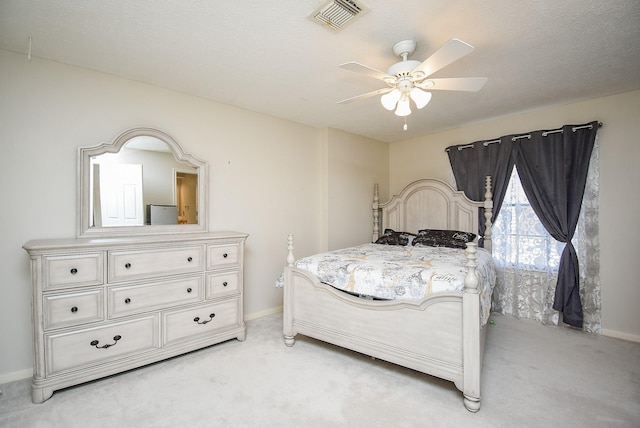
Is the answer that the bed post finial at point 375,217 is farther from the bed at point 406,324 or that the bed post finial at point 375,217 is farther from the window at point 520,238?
the bed at point 406,324

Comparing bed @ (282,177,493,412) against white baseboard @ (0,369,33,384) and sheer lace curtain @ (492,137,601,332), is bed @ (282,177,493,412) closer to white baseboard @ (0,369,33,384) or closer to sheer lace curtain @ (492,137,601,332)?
sheer lace curtain @ (492,137,601,332)

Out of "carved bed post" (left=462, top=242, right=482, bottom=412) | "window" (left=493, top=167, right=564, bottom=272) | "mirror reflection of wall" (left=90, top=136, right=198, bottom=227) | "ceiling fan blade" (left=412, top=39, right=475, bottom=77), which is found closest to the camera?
"ceiling fan blade" (left=412, top=39, right=475, bottom=77)

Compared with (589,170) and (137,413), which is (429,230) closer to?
(589,170)

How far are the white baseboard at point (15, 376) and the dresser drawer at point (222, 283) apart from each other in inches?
53.7

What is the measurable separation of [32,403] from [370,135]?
4.57 metres

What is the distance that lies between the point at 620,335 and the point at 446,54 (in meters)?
3.44

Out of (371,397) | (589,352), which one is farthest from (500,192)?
(371,397)

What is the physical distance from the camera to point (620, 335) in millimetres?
3100

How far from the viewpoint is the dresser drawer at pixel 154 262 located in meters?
2.33

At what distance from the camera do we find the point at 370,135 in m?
4.76

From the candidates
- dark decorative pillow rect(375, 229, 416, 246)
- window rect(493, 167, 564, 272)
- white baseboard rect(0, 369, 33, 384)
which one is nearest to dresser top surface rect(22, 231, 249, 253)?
white baseboard rect(0, 369, 33, 384)

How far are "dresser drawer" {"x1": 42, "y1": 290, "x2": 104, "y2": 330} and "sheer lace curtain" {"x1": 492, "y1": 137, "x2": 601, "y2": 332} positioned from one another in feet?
13.9

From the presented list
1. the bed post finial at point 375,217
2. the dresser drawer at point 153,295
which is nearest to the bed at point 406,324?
the dresser drawer at point 153,295

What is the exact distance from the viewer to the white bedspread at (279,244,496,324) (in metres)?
2.24
